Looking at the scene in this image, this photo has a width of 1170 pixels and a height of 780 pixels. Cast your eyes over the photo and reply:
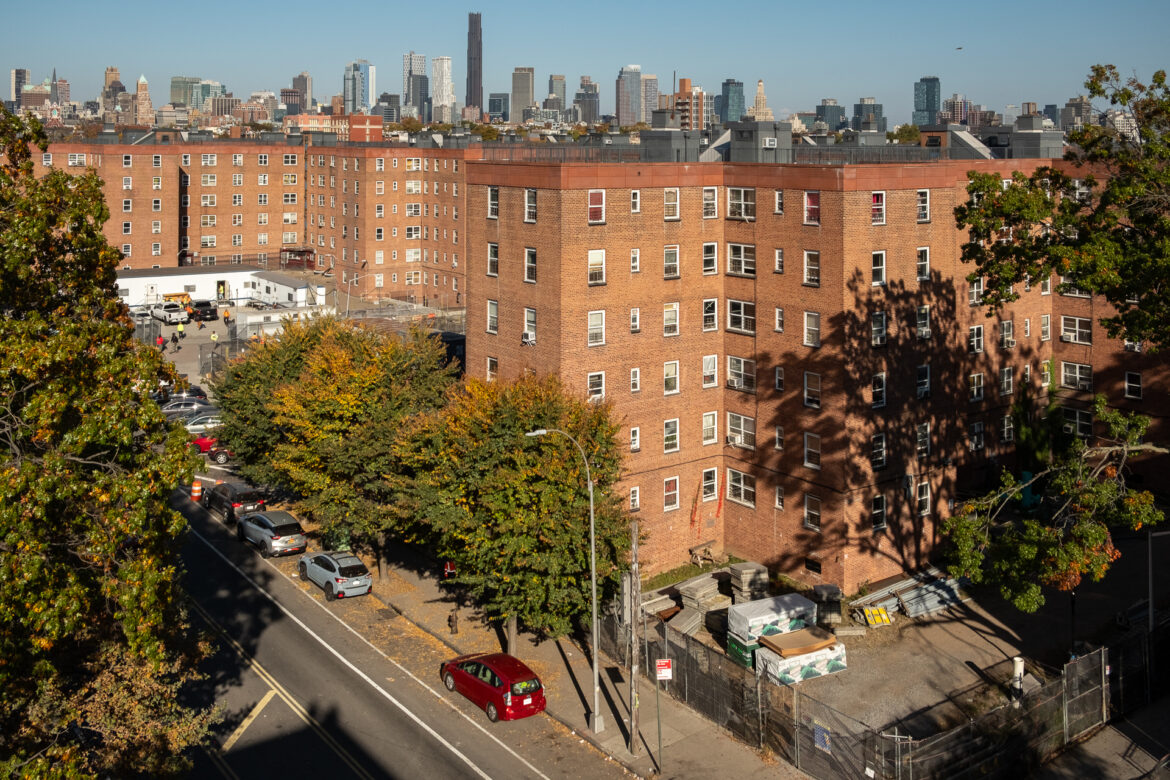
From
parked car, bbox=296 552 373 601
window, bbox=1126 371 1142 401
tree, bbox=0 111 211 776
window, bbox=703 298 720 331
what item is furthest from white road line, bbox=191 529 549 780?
window, bbox=1126 371 1142 401

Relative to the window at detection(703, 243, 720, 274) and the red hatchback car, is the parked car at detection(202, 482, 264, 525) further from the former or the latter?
the window at detection(703, 243, 720, 274)

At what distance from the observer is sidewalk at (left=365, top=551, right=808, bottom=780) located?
97.8 feet

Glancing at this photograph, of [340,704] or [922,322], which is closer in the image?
[340,704]

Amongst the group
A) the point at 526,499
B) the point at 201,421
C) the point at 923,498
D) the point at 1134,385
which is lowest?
the point at 923,498

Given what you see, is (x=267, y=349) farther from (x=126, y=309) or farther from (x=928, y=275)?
(x=928, y=275)

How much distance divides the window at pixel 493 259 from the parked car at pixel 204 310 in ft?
193

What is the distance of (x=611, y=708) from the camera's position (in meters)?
33.0

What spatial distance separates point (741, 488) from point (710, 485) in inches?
52.1

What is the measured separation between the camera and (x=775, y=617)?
119 ft

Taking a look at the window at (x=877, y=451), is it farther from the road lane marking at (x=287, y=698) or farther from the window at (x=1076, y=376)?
the road lane marking at (x=287, y=698)

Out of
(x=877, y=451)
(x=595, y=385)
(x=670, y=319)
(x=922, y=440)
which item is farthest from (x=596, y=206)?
(x=922, y=440)

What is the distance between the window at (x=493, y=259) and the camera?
142 feet

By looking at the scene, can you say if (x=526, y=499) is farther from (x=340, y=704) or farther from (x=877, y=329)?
(x=877, y=329)

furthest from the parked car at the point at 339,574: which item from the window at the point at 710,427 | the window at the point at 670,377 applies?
the window at the point at 710,427
